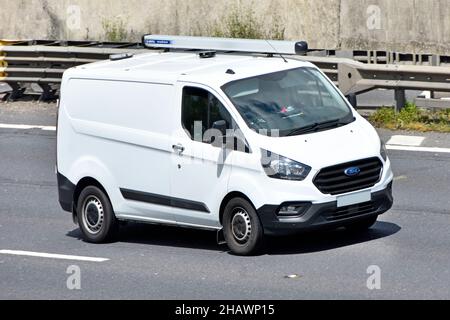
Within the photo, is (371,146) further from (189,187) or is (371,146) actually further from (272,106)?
(189,187)

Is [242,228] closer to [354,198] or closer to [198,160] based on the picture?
[198,160]

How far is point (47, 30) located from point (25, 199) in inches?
385

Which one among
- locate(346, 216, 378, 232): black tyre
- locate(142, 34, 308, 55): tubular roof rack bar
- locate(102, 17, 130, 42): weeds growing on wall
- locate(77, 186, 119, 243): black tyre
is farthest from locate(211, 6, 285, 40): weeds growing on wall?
locate(346, 216, 378, 232): black tyre

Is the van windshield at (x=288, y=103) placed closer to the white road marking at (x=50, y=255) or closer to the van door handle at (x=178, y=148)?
the van door handle at (x=178, y=148)

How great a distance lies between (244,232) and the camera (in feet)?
40.0

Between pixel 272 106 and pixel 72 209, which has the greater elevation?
pixel 272 106

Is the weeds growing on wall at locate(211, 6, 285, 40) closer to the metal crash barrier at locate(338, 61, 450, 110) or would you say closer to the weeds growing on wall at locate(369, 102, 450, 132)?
the metal crash barrier at locate(338, 61, 450, 110)

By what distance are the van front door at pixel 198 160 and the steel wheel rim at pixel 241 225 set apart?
0.21 m

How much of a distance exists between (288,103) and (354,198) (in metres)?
1.23

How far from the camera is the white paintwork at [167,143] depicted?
1203 cm

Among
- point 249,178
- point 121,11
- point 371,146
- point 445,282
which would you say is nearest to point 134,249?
point 249,178

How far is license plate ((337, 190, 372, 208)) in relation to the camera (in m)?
12.0

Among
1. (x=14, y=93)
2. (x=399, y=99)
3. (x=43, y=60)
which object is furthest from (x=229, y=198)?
(x=14, y=93)

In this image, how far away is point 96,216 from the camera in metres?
13.5
